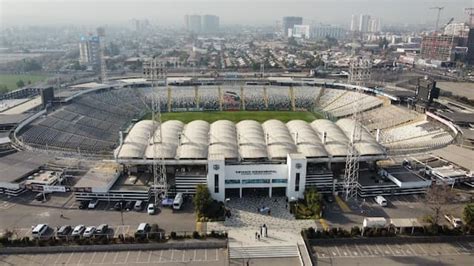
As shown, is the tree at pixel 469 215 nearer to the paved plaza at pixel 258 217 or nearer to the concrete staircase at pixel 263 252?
the paved plaza at pixel 258 217

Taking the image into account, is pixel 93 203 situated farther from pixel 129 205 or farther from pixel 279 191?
pixel 279 191

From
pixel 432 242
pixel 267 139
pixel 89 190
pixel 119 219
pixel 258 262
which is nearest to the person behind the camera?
pixel 258 262

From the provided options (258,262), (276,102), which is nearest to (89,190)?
(258,262)

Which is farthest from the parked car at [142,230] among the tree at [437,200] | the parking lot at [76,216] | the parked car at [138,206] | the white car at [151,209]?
the tree at [437,200]

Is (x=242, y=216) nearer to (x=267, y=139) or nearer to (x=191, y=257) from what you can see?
(x=191, y=257)

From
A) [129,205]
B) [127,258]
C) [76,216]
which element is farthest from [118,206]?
[127,258]

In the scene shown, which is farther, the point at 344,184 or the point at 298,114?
the point at 298,114
